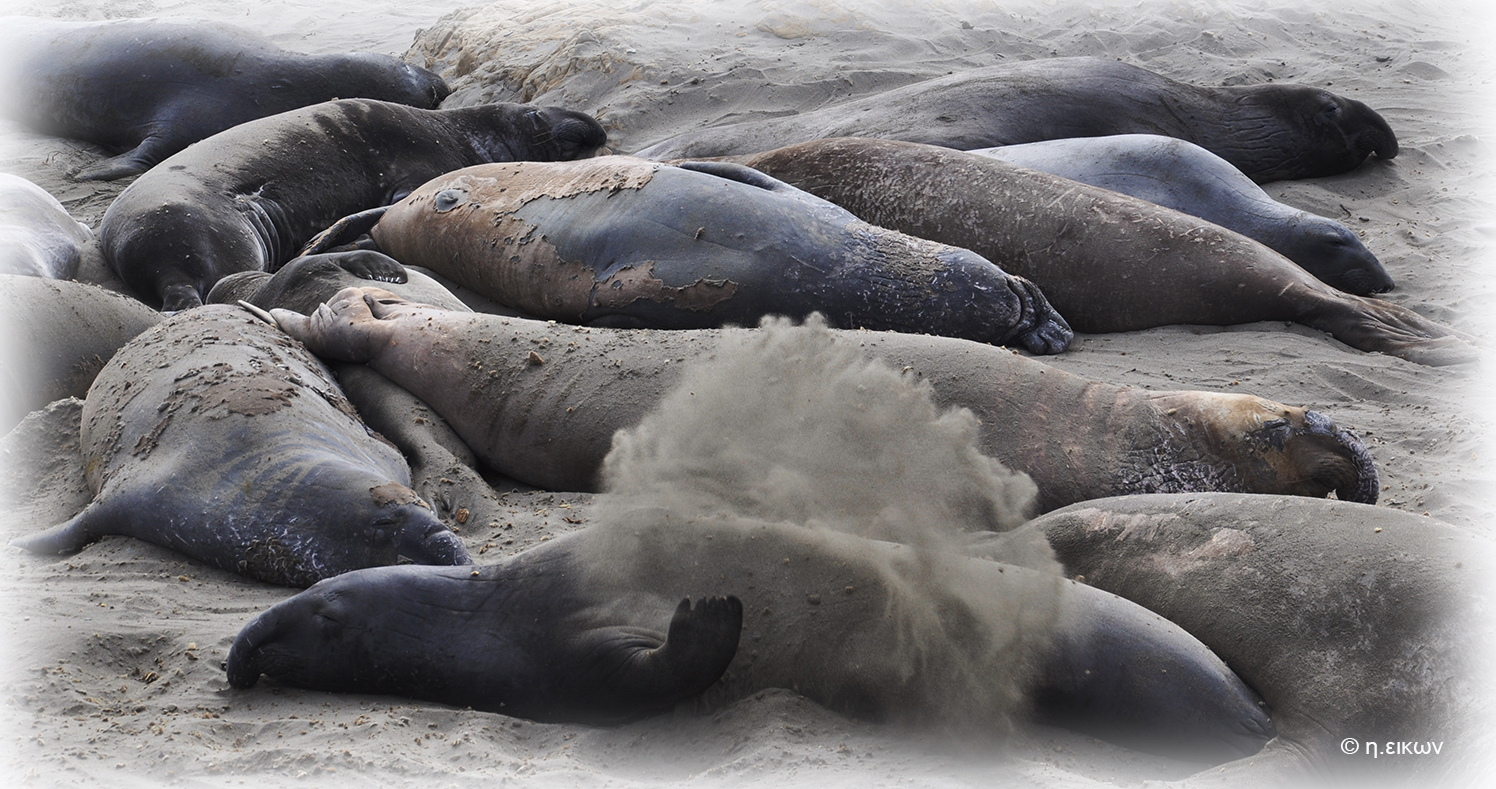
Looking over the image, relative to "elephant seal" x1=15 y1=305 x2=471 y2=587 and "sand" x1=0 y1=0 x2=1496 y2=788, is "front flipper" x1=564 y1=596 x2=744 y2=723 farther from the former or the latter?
"elephant seal" x1=15 y1=305 x2=471 y2=587

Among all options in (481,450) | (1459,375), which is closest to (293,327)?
(481,450)

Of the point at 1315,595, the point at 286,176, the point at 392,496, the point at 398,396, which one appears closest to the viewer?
the point at 1315,595

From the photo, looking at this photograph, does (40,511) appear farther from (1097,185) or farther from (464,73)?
(464,73)

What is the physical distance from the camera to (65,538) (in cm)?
307

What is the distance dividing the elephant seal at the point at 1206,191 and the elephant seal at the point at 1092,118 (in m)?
0.54

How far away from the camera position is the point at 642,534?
249 cm

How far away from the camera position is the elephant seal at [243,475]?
294 centimetres

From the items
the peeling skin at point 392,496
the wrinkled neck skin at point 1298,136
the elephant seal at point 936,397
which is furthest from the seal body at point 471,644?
the wrinkled neck skin at point 1298,136

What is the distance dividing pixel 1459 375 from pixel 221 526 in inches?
170

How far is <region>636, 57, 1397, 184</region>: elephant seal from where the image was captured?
650cm

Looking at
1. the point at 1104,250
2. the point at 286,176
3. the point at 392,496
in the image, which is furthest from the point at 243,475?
the point at 286,176

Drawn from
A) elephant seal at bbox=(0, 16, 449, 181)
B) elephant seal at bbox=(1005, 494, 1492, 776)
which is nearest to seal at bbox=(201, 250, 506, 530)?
elephant seal at bbox=(1005, 494, 1492, 776)

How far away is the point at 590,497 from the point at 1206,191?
3790 mm

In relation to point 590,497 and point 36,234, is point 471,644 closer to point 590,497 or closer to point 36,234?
point 590,497
